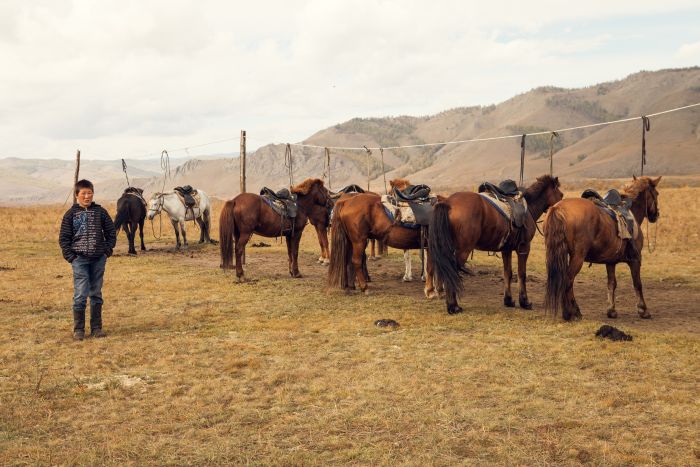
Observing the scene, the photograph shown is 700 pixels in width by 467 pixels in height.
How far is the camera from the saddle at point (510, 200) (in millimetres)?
10266

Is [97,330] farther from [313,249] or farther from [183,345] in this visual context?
[313,249]

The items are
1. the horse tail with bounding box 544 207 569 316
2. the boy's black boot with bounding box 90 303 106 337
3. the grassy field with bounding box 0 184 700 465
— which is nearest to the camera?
the grassy field with bounding box 0 184 700 465

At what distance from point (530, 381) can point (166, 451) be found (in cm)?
363

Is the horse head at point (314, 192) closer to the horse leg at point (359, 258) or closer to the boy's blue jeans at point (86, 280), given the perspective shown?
the horse leg at point (359, 258)

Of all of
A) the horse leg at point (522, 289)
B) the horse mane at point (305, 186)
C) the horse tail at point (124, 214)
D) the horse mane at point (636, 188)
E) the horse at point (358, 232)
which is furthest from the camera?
the horse tail at point (124, 214)

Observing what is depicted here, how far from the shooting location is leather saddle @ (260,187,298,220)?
45.6 ft

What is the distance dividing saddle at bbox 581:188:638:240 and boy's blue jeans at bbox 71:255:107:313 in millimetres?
7461

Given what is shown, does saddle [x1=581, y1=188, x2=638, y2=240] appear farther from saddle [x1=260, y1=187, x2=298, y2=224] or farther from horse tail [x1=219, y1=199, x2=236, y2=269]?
horse tail [x1=219, y1=199, x2=236, y2=269]

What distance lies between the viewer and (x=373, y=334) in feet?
27.6

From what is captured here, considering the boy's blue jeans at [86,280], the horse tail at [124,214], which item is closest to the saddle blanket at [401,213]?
the boy's blue jeans at [86,280]

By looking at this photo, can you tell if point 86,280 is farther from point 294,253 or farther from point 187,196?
point 187,196

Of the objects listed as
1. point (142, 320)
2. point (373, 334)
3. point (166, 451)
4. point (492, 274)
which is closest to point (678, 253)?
point (492, 274)

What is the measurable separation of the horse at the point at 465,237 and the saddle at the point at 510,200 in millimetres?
109

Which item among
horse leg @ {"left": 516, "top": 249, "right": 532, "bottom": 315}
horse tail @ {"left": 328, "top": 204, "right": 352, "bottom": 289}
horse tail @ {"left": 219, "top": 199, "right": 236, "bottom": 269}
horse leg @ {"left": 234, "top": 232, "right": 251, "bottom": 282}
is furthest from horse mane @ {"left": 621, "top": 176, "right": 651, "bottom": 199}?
horse tail @ {"left": 219, "top": 199, "right": 236, "bottom": 269}
